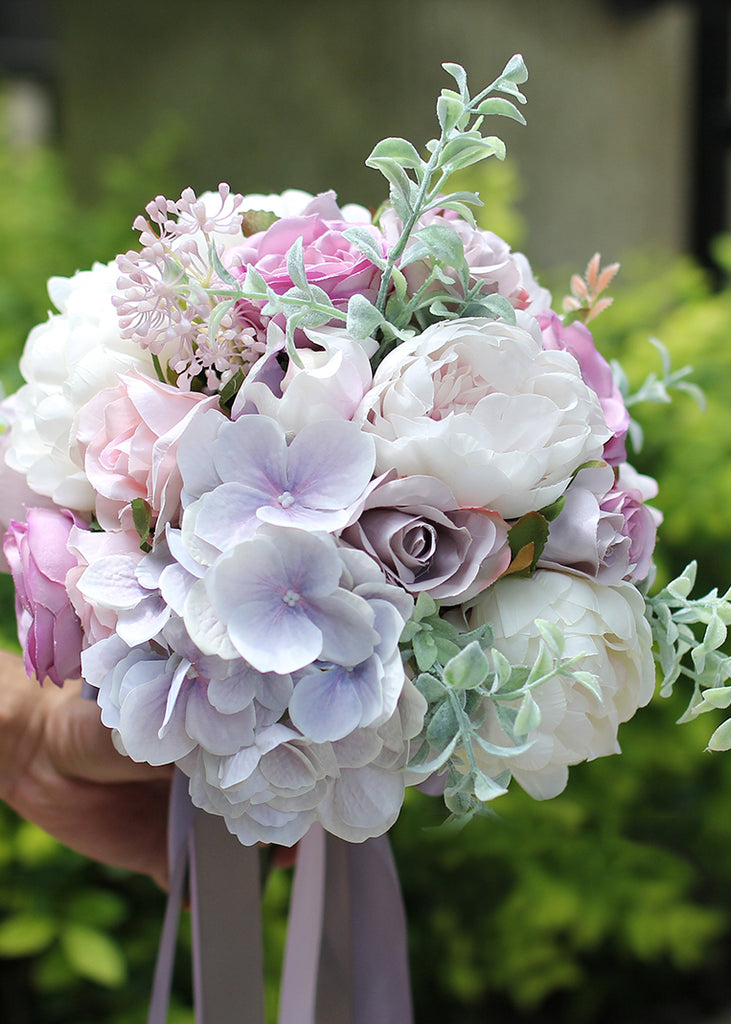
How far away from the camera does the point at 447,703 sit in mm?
541

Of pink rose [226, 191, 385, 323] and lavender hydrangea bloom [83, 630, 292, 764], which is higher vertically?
pink rose [226, 191, 385, 323]

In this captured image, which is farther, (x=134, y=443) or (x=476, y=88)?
(x=476, y=88)

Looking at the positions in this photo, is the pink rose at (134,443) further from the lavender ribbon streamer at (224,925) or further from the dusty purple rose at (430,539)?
the lavender ribbon streamer at (224,925)

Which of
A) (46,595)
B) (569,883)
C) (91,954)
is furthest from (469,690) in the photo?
(569,883)

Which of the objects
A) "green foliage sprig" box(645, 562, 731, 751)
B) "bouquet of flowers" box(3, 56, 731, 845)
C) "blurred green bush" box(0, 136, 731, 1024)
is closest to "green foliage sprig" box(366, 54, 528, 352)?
"bouquet of flowers" box(3, 56, 731, 845)

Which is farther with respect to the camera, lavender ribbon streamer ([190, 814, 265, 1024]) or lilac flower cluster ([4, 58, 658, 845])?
lavender ribbon streamer ([190, 814, 265, 1024])

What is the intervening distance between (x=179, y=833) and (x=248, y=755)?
30 cm

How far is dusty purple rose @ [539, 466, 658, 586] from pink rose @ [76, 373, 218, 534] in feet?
0.74

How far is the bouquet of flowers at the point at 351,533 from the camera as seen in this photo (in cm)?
53

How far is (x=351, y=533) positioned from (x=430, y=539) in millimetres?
47

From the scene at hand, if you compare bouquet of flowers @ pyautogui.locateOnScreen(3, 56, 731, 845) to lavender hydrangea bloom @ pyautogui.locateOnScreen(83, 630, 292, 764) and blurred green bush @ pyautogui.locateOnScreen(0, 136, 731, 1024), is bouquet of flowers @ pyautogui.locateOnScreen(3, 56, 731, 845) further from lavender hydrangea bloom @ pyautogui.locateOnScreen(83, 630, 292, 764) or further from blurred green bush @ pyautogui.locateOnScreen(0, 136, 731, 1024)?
blurred green bush @ pyautogui.locateOnScreen(0, 136, 731, 1024)

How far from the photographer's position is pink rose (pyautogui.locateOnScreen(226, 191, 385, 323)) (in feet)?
1.99

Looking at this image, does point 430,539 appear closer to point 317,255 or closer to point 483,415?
point 483,415

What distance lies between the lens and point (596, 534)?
0.60 metres
